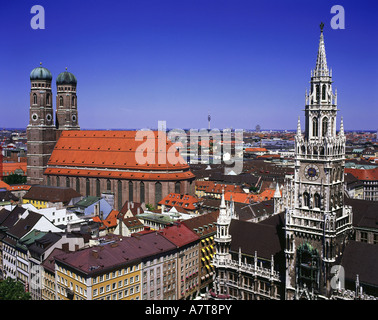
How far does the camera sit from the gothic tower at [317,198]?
46719 millimetres

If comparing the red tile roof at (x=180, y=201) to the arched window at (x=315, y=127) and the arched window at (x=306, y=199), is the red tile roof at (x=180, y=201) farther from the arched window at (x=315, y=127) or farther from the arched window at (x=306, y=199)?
the arched window at (x=315, y=127)

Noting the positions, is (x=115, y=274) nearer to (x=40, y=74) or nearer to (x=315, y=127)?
(x=315, y=127)

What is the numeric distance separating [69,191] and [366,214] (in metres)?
80.3

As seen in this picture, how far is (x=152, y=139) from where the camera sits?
122 metres

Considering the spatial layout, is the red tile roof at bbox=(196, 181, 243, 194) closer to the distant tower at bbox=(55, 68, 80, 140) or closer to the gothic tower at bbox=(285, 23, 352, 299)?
the distant tower at bbox=(55, 68, 80, 140)

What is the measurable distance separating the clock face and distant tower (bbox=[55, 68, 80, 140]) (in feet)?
362

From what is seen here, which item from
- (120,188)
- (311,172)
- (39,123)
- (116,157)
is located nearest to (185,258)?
(311,172)

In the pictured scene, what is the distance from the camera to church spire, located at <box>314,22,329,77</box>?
157 ft

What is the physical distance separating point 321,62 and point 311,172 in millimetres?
13008

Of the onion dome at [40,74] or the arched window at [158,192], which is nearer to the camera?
the arched window at [158,192]

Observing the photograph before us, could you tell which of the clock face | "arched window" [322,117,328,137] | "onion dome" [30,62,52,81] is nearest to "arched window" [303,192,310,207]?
the clock face

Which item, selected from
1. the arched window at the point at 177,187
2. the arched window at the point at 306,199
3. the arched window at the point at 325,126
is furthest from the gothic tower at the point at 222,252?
the arched window at the point at 177,187

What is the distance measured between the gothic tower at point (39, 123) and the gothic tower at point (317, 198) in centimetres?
10610
